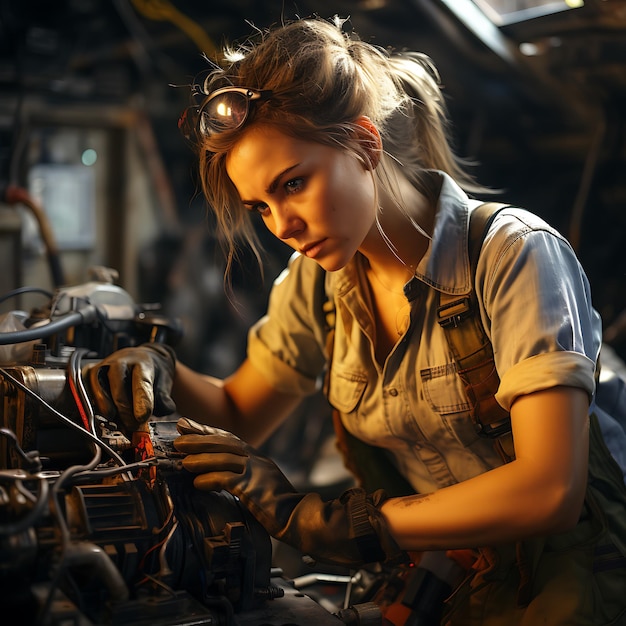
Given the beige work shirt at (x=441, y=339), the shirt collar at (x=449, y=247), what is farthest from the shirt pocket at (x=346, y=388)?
the shirt collar at (x=449, y=247)

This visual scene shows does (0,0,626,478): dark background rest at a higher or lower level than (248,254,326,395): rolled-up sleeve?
higher

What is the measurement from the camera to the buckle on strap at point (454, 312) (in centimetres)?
140

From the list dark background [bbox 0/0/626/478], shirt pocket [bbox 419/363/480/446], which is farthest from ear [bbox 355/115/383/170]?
dark background [bbox 0/0/626/478]

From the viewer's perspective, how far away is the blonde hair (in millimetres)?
1342

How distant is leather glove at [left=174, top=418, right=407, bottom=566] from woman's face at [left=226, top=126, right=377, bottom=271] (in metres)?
0.39

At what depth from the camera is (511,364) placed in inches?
50.2

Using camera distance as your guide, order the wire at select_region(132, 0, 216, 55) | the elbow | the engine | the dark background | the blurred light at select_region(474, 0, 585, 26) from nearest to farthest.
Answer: the engine, the elbow, the blurred light at select_region(474, 0, 585, 26), the dark background, the wire at select_region(132, 0, 216, 55)

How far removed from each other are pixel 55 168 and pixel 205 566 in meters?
2.76

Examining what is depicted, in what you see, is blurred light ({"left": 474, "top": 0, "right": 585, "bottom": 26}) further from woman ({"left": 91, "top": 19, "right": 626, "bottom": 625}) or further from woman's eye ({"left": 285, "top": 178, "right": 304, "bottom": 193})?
woman's eye ({"left": 285, "top": 178, "right": 304, "bottom": 193})

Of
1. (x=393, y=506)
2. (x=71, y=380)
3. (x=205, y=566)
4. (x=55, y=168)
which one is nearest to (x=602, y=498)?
(x=393, y=506)

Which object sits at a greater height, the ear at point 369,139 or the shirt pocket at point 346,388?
the ear at point 369,139

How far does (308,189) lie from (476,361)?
0.42 meters

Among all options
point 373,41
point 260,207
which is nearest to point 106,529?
point 260,207

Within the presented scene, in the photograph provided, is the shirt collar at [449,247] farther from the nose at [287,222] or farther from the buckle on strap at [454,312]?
the nose at [287,222]
